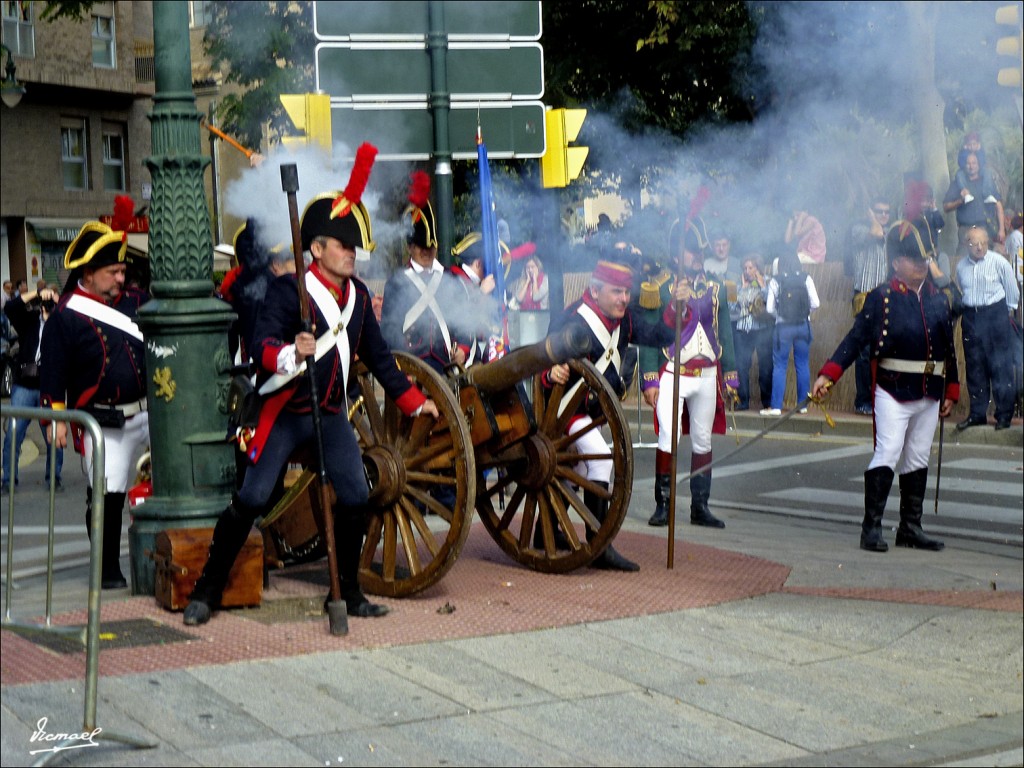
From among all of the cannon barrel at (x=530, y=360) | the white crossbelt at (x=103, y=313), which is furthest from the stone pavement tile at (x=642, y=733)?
the white crossbelt at (x=103, y=313)

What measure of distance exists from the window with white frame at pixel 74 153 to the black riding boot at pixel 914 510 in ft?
108

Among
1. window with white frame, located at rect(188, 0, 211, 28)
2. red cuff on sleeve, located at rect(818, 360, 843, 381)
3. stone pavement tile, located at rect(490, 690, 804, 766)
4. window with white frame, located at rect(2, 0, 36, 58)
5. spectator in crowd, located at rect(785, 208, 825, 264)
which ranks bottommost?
stone pavement tile, located at rect(490, 690, 804, 766)

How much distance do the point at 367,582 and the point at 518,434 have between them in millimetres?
1001

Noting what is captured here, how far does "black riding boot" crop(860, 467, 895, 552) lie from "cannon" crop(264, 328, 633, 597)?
1.82 m

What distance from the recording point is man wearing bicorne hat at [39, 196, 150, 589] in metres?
7.71

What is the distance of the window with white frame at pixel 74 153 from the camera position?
39156 mm

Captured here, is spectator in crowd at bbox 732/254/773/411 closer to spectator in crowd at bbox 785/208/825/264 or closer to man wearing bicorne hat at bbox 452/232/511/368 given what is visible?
spectator in crowd at bbox 785/208/825/264

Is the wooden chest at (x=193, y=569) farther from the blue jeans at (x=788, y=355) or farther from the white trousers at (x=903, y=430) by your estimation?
the blue jeans at (x=788, y=355)

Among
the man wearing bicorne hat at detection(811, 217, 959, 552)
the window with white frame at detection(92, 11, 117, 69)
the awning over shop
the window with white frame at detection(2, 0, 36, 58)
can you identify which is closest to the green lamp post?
the man wearing bicorne hat at detection(811, 217, 959, 552)

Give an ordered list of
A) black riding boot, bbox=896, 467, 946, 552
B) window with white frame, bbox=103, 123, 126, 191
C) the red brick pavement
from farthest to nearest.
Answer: window with white frame, bbox=103, 123, 126, 191
black riding boot, bbox=896, 467, 946, 552
the red brick pavement

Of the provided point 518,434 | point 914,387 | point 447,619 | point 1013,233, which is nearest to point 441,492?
point 518,434

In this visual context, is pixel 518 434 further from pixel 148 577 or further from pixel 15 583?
pixel 15 583

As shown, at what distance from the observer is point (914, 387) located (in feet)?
29.2

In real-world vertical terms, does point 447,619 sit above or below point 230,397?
below
